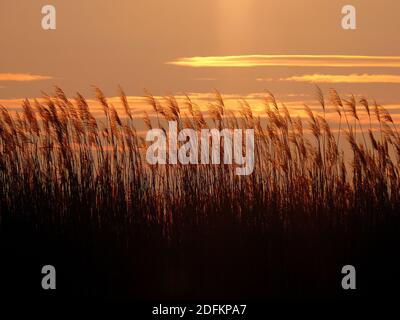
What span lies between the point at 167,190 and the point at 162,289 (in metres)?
0.89

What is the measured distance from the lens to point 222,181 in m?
6.64

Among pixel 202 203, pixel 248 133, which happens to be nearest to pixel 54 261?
pixel 202 203

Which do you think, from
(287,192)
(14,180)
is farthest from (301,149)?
(14,180)

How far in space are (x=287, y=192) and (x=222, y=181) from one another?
569 millimetres

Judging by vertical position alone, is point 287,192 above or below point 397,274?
above

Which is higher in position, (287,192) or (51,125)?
(51,125)

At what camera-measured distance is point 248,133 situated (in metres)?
6.85
